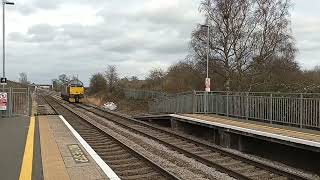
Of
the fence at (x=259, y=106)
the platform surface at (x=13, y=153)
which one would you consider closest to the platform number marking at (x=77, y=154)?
the platform surface at (x=13, y=153)

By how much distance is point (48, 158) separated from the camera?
1071 cm

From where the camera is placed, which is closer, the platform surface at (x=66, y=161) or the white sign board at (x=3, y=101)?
the platform surface at (x=66, y=161)

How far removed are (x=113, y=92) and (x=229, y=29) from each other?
2742 centimetres

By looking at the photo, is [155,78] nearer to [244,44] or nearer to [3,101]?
[244,44]

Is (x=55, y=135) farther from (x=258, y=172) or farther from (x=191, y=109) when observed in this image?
(x=191, y=109)

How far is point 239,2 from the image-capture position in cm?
4378

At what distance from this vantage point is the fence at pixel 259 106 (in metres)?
15.1

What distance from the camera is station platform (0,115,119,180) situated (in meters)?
8.81

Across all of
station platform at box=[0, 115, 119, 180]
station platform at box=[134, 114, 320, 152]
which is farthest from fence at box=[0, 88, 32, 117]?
station platform at box=[134, 114, 320, 152]

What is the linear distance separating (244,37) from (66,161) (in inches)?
1409

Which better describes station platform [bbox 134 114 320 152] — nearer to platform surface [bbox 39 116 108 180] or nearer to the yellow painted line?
platform surface [bbox 39 116 108 180]

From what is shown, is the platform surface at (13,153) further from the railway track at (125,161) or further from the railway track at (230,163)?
the railway track at (230,163)

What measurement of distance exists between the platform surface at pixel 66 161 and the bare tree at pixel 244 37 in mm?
29769

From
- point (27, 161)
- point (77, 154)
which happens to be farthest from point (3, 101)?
point (27, 161)
